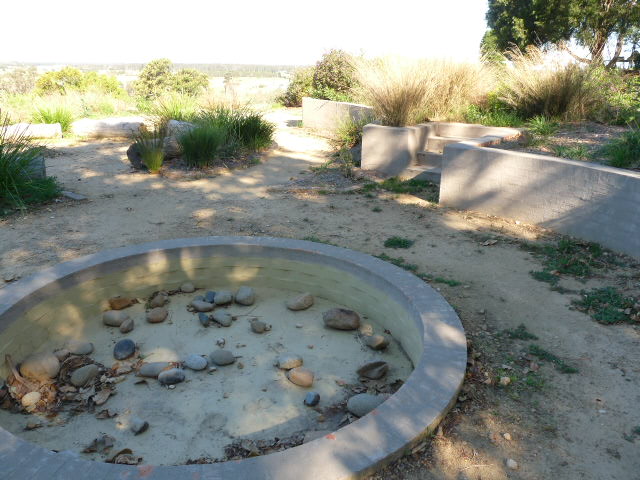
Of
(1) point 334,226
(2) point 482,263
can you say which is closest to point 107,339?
(1) point 334,226

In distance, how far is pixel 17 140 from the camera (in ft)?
16.7

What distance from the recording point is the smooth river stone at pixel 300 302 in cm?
330

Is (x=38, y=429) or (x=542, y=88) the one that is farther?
(x=542, y=88)

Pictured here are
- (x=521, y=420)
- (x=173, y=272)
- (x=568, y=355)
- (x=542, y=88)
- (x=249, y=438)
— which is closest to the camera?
(x=521, y=420)

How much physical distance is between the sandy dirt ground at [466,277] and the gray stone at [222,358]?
1.28 m

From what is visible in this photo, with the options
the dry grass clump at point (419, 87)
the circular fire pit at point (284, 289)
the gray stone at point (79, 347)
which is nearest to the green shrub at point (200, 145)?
the dry grass clump at point (419, 87)

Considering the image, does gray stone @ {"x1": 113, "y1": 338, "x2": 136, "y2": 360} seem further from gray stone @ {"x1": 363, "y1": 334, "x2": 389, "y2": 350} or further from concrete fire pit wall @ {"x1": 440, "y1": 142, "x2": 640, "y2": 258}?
concrete fire pit wall @ {"x1": 440, "y1": 142, "x2": 640, "y2": 258}

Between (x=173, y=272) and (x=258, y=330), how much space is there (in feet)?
2.87

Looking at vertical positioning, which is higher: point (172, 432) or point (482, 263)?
point (482, 263)

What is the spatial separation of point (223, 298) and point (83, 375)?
1.04 meters

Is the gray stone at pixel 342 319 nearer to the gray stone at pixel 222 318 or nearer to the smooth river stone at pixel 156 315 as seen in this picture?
the gray stone at pixel 222 318

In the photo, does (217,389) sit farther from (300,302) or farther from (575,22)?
(575,22)

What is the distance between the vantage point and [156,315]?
316cm

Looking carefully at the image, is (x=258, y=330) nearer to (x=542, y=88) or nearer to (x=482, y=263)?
(x=482, y=263)
